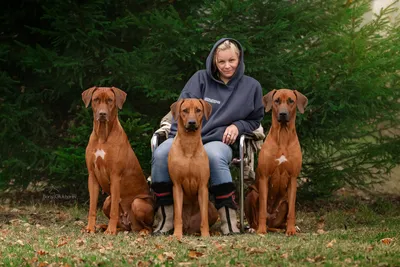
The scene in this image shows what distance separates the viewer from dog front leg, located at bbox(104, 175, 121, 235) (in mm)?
6074

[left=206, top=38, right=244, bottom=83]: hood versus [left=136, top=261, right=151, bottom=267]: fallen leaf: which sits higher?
[left=206, top=38, right=244, bottom=83]: hood

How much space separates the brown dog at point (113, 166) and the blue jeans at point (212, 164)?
0.25 m

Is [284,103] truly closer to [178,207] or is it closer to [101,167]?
[178,207]

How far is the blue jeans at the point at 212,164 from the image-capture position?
603 cm

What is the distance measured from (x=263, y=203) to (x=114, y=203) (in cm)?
135

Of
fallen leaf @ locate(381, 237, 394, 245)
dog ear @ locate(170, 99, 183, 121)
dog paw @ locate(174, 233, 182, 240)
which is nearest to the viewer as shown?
fallen leaf @ locate(381, 237, 394, 245)

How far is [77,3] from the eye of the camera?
25.0 feet

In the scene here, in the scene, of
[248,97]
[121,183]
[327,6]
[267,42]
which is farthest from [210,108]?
[327,6]

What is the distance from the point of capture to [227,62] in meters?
6.41

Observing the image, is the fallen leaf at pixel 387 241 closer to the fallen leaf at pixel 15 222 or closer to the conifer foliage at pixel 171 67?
the conifer foliage at pixel 171 67

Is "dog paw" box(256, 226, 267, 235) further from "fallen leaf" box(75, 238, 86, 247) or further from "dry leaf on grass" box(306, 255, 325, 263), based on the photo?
"fallen leaf" box(75, 238, 86, 247)

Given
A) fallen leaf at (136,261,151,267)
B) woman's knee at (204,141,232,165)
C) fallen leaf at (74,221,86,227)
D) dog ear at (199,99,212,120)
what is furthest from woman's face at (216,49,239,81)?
fallen leaf at (136,261,151,267)

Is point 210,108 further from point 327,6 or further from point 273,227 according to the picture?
point 327,6

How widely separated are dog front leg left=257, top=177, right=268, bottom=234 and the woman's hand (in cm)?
44
